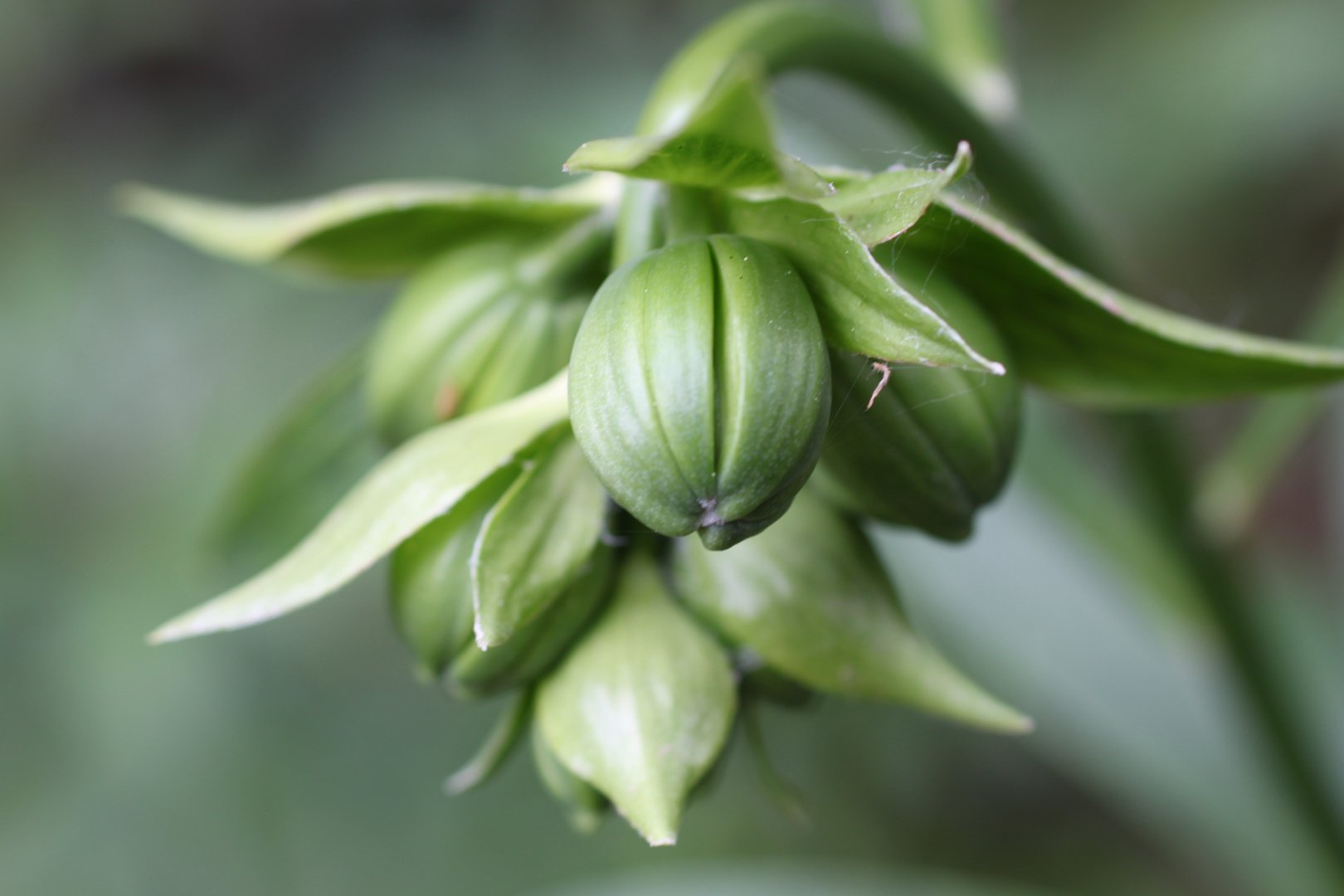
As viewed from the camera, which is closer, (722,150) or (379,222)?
(722,150)

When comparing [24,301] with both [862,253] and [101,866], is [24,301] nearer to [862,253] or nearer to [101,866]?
[101,866]

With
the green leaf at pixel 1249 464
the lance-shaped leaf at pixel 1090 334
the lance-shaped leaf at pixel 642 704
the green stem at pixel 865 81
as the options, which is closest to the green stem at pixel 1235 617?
the green leaf at pixel 1249 464

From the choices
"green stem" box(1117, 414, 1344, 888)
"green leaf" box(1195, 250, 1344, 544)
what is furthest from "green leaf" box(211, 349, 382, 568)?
"green leaf" box(1195, 250, 1344, 544)

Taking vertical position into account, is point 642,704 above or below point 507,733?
above

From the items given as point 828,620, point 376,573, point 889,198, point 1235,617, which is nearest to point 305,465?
point 828,620

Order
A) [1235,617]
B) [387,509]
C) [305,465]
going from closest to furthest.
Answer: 1. [387,509]
2. [305,465]
3. [1235,617]

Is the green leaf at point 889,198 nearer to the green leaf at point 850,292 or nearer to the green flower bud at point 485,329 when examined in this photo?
the green leaf at point 850,292

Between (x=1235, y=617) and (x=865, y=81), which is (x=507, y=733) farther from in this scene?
(x=1235, y=617)

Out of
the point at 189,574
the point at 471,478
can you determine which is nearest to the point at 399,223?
the point at 471,478
